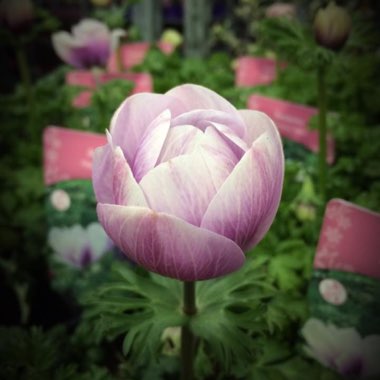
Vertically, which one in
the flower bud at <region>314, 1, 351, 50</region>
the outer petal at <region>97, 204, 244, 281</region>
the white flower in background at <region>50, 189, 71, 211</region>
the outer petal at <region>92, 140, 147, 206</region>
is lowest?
the white flower in background at <region>50, 189, 71, 211</region>

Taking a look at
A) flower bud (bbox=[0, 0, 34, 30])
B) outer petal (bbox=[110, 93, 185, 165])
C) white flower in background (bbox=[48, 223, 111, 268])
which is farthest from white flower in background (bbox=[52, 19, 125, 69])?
outer petal (bbox=[110, 93, 185, 165])

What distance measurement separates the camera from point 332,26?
76cm

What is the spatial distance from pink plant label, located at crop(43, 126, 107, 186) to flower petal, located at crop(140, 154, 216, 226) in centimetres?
47

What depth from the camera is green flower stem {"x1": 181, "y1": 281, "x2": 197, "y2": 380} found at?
52cm

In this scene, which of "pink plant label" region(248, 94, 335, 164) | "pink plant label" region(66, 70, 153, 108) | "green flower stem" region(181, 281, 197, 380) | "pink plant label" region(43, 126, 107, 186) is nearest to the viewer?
"green flower stem" region(181, 281, 197, 380)

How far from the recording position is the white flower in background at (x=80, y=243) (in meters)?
0.90

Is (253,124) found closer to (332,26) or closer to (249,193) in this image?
(249,193)

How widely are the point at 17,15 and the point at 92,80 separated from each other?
267 millimetres

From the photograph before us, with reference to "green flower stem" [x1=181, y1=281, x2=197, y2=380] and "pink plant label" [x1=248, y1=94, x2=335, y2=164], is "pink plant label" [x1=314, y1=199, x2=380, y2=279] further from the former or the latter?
"pink plant label" [x1=248, y1=94, x2=335, y2=164]

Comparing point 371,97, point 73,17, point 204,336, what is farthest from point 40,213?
point 73,17

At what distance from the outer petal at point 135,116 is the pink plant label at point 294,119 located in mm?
531

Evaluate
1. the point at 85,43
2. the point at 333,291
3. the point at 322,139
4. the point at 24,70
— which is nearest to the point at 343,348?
the point at 333,291

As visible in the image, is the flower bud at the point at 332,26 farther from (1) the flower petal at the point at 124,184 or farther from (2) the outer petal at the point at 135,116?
(1) the flower petal at the point at 124,184

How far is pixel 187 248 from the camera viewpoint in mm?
420
